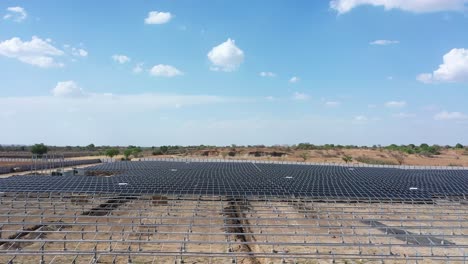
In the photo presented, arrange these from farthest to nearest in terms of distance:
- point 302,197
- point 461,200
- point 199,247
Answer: point 461,200 < point 302,197 < point 199,247

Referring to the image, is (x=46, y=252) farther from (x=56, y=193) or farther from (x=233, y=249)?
A: (x=56, y=193)

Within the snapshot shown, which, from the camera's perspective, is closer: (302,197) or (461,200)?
(302,197)

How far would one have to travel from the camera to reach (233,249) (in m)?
16.7

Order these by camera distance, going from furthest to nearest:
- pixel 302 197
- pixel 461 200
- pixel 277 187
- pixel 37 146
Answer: pixel 37 146, pixel 277 187, pixel 461 200, pixel 302 197

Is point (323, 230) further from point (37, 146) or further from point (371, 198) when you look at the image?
point (37, 146)

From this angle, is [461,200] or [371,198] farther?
[461,200]

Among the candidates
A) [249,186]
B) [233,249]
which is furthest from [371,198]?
[233,249]

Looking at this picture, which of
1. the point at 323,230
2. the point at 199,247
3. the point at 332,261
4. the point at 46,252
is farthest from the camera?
the point at 323,230

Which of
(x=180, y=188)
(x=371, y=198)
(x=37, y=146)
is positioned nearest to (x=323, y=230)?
(x=371, y=198)

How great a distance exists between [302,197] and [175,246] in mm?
8850

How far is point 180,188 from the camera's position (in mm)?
24844

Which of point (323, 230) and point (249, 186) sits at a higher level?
point (249, 186)

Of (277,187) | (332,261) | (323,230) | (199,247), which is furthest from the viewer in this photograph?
(277,187)

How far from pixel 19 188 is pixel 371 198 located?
2308 cm
